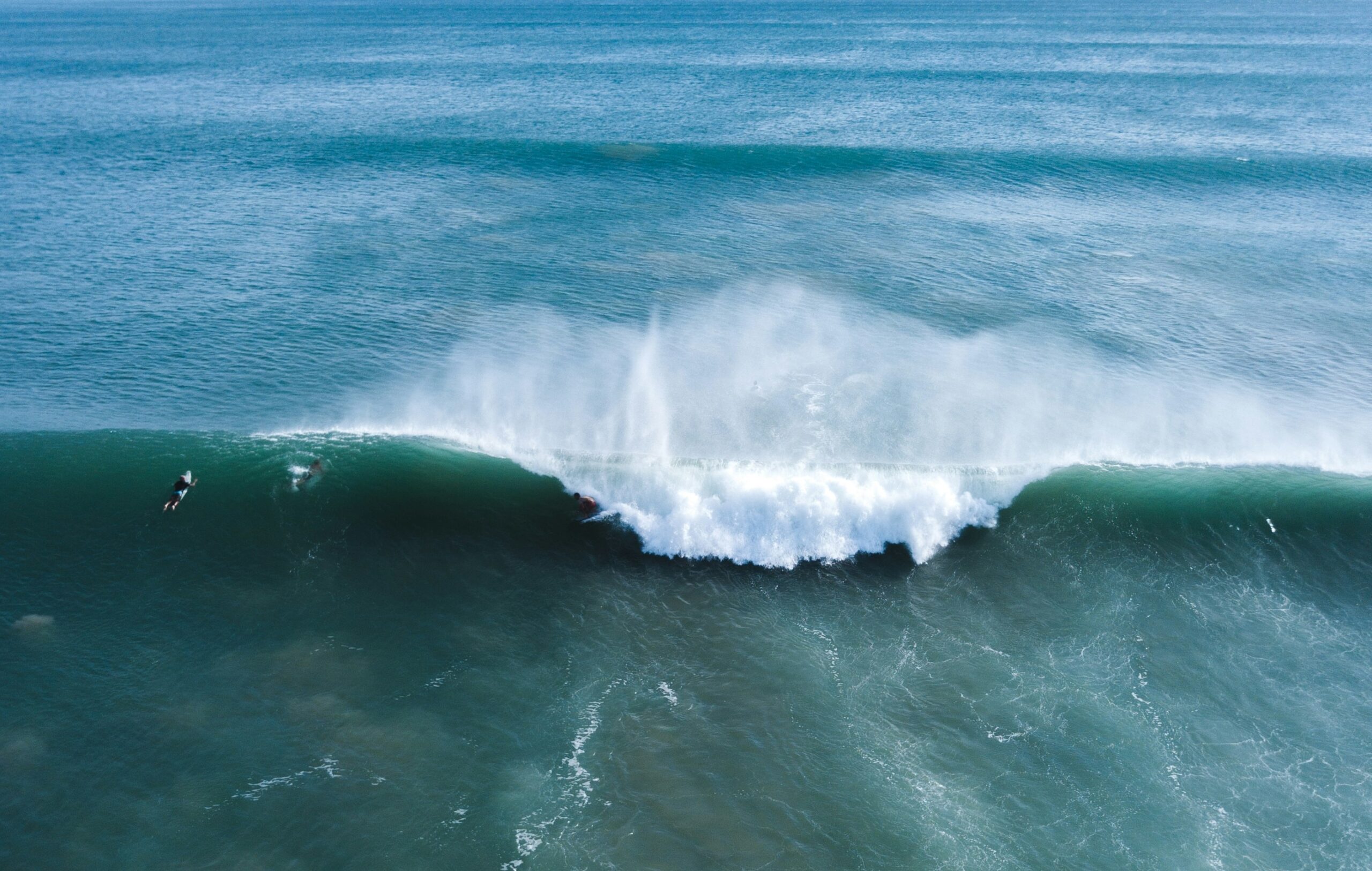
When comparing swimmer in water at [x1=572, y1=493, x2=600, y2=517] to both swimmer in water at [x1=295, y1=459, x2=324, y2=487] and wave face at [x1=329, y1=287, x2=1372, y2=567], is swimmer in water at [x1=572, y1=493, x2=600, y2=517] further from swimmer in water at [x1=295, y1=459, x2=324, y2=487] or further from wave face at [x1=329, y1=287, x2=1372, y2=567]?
swimmer in water at [x1=295, y1=459, x2=324, y2=487]

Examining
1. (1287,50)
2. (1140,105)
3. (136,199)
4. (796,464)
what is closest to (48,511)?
(796,464)

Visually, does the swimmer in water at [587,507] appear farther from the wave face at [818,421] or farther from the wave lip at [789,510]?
the wave lip at [789,510]

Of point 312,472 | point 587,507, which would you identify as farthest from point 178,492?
point 587,507

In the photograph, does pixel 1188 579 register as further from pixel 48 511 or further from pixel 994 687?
pixel 48 511

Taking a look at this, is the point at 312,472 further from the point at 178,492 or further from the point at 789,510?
the point at 789,510

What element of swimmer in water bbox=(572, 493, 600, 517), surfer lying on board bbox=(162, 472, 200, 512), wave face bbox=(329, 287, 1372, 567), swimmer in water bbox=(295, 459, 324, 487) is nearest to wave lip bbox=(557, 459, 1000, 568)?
wave face bbox=(329, 287, 1372, 567)

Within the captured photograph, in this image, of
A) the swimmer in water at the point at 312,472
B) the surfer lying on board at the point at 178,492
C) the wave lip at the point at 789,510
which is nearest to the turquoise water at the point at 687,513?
the wave lip at the point at 789,510
